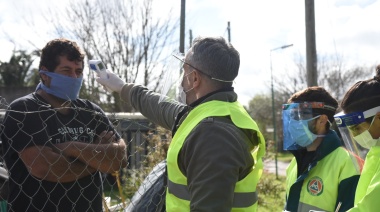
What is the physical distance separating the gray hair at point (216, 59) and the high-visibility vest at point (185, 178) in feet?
0.46

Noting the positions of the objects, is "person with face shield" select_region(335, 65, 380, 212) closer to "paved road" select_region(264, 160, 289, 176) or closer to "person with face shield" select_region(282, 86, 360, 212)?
"person with face shield" select_region(282, 86, 360, 212)

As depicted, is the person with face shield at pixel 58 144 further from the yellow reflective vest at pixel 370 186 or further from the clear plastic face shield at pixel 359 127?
the yellow reflective vest at pixel 370 186

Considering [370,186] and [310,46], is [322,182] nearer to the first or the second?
[370,186]

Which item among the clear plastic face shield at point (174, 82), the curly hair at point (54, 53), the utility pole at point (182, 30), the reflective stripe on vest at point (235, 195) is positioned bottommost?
the reflective stripe on vest at point (235, 195)

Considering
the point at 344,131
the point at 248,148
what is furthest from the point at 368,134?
the point at 248,148

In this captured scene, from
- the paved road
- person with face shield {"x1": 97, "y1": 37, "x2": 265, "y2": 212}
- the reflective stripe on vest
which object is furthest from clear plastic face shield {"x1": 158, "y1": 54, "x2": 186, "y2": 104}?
the paved road

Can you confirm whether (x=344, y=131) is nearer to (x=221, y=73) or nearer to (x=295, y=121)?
(x=295, y=121)

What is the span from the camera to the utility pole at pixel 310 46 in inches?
387

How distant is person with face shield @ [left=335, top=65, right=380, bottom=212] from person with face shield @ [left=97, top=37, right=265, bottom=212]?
54cm

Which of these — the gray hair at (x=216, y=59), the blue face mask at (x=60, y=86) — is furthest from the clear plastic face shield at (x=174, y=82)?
the blue face mask at (x=60, y=86)

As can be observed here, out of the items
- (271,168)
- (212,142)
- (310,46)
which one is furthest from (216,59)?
(271,168)

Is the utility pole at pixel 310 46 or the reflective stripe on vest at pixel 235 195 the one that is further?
the utility pole at pixel 310 46

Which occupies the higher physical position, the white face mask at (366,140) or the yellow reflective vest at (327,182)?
the white face mask at (366,140)

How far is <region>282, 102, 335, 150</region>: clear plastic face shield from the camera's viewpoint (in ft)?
12.2
